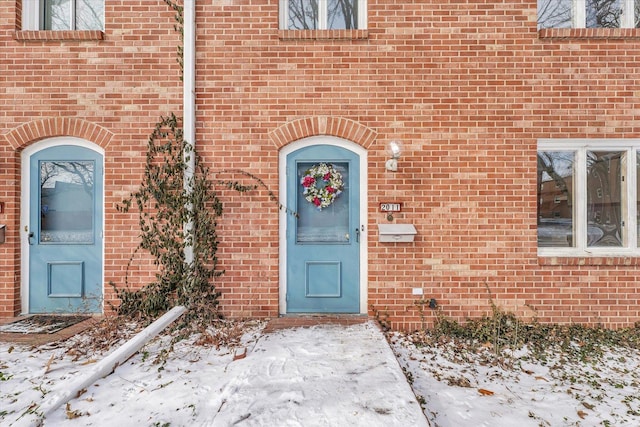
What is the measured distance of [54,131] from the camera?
13.4ft

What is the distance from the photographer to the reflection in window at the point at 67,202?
168 inches

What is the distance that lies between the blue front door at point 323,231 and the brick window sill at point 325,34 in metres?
1.32

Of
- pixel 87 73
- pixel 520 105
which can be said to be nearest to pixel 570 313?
pixel 520 105

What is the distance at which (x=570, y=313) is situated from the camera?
4043 mm

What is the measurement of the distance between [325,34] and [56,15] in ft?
11.5

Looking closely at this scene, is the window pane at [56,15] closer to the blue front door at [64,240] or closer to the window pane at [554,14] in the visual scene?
the blue front door at [64,240]

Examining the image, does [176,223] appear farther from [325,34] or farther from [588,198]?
[588,198]

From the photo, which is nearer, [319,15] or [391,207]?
[391,207]

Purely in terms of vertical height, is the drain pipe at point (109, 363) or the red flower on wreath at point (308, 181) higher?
the red flower on wreath at point (308, 181)

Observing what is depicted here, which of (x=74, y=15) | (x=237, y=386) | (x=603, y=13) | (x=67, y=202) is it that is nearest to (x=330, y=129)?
(x=237, y=386)

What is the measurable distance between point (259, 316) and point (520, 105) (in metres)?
4.12

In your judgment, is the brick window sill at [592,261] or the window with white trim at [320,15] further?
the window with white trim at [320,15]

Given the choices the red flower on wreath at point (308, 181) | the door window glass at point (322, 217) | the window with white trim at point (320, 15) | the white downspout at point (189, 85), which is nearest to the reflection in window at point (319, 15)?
the window with white trim at point (320, 15)

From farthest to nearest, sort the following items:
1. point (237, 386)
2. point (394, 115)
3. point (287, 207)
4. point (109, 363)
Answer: point (287, 207) → point (394, 115) → point (109, 363) → point (237, 386)
